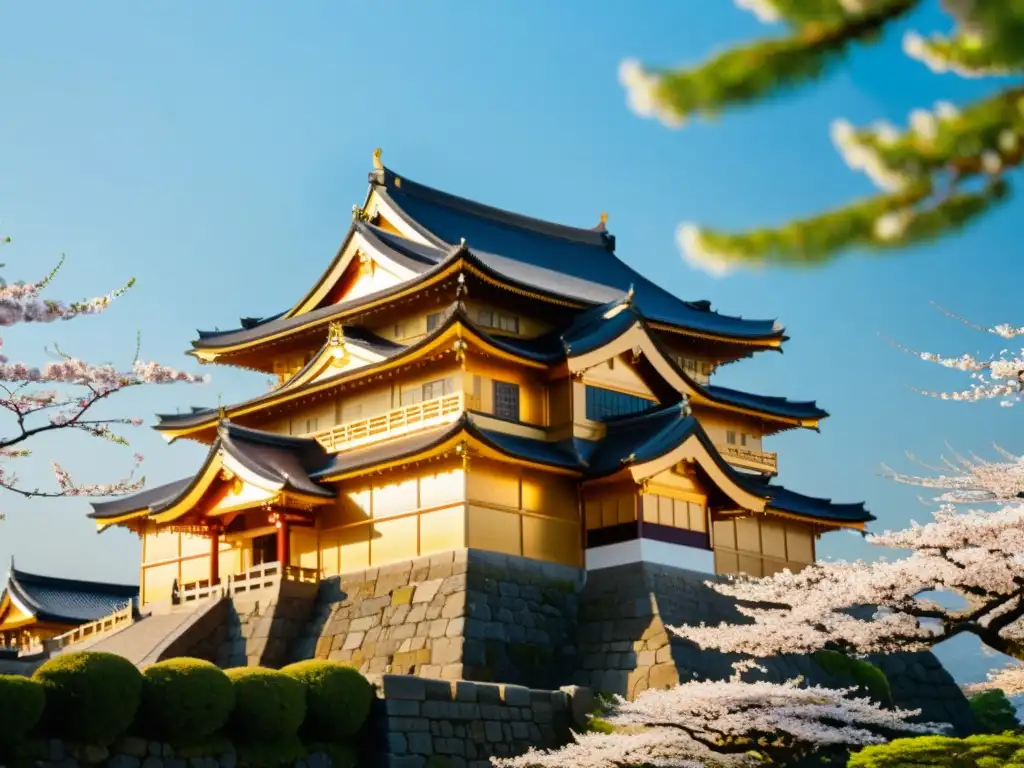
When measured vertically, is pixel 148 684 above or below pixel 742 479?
below

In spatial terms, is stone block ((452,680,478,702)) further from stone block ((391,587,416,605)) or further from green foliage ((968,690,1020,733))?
green foliage ((968,690,1020,733))

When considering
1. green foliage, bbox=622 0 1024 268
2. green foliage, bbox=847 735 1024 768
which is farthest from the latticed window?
green foliage, bbox=622 0 1024 268

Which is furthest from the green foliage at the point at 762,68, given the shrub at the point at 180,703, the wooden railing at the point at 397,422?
the wooden railing at the point at 397,422

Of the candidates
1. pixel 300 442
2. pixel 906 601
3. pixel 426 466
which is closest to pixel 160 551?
pixel 300 442

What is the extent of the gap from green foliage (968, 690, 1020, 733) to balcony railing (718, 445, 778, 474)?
342 inches

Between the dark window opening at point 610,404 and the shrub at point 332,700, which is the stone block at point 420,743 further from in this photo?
the dark window opening at point 610,404

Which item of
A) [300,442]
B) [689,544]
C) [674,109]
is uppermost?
[300,442]

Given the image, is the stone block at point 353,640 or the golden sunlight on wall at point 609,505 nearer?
the stone block at point 353,640

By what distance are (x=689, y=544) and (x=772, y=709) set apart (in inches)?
298

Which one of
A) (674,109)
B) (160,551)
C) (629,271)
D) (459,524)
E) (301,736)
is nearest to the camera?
(674,109)

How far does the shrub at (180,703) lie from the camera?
779 inches

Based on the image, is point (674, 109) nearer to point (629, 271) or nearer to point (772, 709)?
point (772, 709)

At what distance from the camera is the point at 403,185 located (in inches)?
1467

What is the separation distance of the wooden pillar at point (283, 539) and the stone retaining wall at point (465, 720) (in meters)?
7.64
